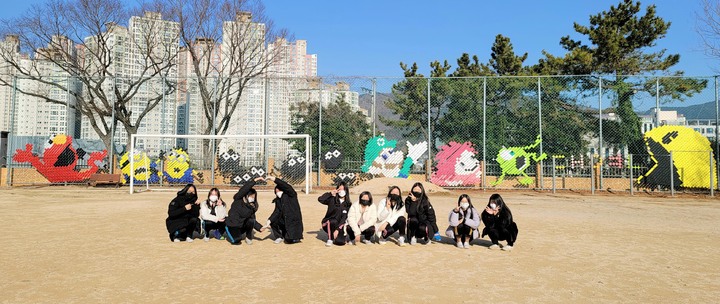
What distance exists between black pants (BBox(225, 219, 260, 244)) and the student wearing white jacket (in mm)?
1508

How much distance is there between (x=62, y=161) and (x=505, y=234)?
19975 mm

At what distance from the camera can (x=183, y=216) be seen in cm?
734

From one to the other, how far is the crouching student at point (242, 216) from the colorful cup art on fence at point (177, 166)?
13560mm

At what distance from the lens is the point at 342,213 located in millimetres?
7305

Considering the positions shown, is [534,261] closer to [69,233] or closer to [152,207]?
[69,233]

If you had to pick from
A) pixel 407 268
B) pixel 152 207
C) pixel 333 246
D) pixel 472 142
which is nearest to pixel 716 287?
pixel 407 268

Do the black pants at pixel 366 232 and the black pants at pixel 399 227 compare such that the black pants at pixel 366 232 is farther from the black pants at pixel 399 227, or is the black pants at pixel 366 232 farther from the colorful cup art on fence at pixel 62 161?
the colorful cup art on fence at pixel 62 161

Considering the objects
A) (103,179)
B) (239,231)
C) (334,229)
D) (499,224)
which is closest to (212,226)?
(239,231)

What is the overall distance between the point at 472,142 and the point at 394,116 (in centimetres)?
338

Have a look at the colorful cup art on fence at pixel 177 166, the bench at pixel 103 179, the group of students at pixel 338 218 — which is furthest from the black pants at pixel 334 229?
the bench at pixel 103 179

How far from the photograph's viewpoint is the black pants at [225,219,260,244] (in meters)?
7.15

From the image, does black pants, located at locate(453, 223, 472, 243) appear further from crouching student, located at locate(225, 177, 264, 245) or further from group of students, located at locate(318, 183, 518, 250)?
crouching student, located at locate(225, 177, 264, 245)

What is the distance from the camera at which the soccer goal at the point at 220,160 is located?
757 inches

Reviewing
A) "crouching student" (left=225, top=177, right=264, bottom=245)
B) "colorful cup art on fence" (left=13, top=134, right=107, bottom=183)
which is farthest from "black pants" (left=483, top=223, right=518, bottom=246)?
"colorful cup art on fence" (left=13, top=134, right=107, bottom=183)
